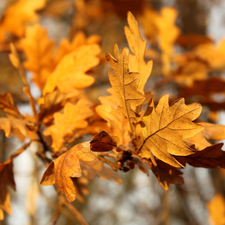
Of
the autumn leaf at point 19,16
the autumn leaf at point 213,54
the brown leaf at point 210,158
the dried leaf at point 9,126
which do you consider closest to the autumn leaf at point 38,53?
the dried leaf at point 9,126

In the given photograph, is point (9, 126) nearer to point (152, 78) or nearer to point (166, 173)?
point (166, 173)

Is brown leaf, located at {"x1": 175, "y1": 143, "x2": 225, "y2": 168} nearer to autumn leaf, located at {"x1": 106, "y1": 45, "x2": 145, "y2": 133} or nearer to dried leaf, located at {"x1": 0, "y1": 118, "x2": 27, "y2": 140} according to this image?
autumn leaf, located at {"x1": 106, "y1": 45, "x2": 145, "y2": 133}

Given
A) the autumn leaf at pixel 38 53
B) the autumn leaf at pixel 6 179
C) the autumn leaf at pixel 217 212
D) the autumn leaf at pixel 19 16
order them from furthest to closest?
the autumn leaf at pixel 217 212, the autumn leaf at pixel 19 16, the autumn leaf at pixel 38 53, the autumn leaf at pixel 6 179

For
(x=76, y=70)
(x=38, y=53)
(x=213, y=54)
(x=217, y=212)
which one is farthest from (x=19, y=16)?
(x=217, y=212)

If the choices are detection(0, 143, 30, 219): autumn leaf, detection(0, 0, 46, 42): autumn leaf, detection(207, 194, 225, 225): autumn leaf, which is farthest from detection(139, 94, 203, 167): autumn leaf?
detection(207, 194, 225, 225): autumn leaf

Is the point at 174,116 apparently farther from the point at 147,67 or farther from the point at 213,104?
the point at 213,104

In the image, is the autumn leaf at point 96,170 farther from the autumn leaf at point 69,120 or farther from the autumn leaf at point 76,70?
the autumn leaf at point 76,70

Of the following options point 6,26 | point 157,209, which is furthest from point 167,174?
point 157,209
